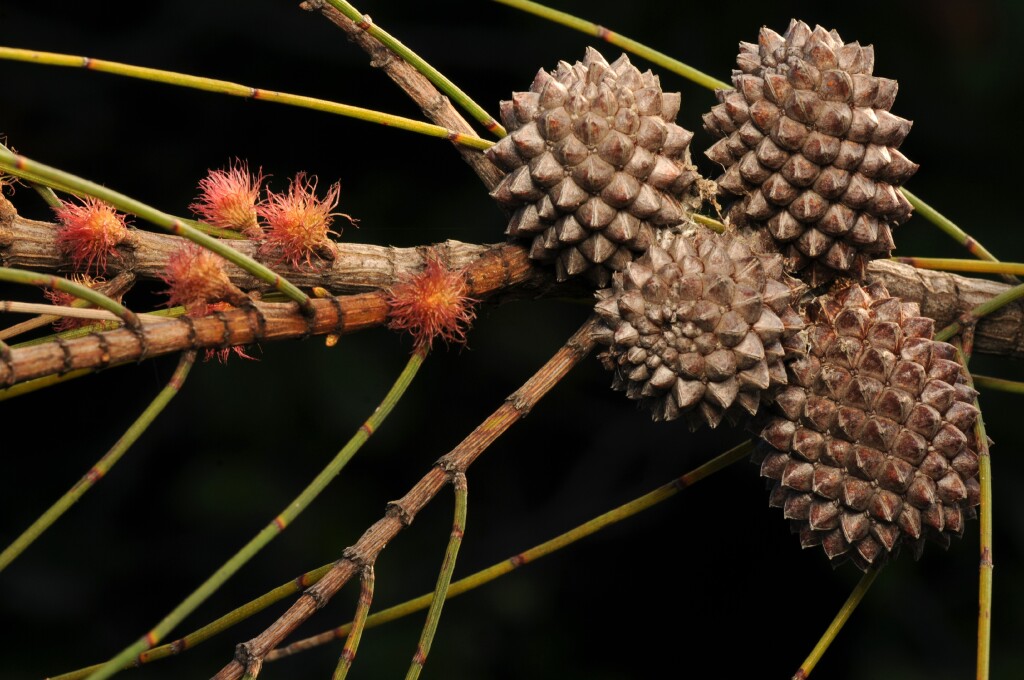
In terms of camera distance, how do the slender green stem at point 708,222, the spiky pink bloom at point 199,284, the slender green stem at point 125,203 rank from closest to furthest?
1. the slender green stem at point 125,203
2. the spiky pink bloom at point 199,284
3. the slender green stem at point 708,222

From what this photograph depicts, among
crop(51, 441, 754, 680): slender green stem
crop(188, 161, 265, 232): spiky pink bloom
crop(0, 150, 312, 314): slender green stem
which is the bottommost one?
crop(51, 441, 754, 680): slender green stem

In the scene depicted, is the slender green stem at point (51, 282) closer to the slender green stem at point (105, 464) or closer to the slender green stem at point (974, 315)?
the slender green stem at point (105, 464)

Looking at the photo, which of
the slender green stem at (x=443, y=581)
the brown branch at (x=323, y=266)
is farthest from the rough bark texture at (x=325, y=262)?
the slender green stem at (x=443, y=581)

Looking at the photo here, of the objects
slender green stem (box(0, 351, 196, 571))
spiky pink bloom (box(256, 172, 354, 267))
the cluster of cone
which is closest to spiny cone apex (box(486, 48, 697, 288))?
the cluster of cone

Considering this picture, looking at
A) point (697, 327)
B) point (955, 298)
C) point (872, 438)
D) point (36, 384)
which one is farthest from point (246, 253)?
point (955, 298)

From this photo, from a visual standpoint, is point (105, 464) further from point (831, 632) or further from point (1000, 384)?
point (1000, 384)

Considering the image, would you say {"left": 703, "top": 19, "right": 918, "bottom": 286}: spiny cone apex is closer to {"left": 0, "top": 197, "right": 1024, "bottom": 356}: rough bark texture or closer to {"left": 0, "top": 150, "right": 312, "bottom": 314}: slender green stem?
{"left": 0, "top": 197, "right": 1024, "bottom": 356}: rough bark texture

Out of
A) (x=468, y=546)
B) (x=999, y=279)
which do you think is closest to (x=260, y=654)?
(x=999, y=279)
